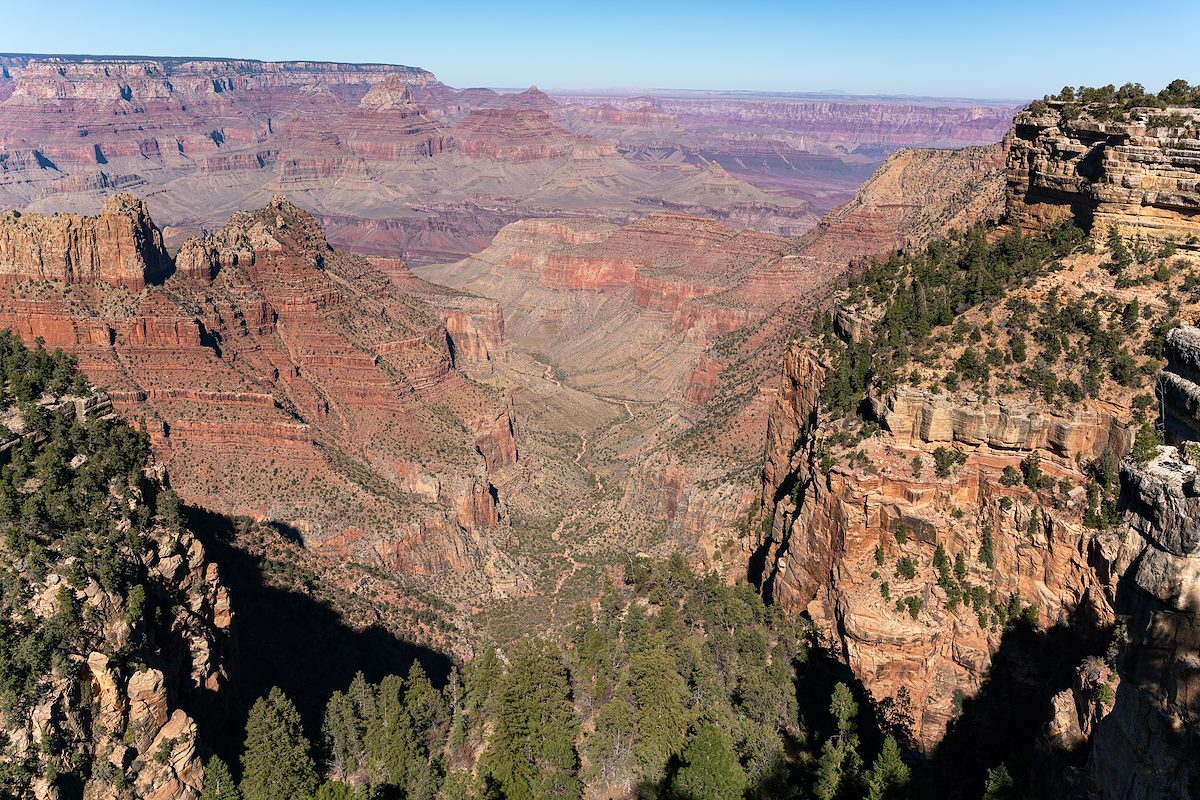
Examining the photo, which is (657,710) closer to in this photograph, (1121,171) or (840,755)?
(840,755)

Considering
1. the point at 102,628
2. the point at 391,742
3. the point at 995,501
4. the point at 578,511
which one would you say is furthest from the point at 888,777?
the point at 578,511

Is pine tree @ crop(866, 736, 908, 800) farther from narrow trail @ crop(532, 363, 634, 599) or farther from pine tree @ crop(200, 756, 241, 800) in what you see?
narrow trail @ crop(532, 363, 634, 599)

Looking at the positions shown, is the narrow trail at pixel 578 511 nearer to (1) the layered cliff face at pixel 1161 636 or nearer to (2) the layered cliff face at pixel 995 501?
(2) the layered cliff face at pixel 995 501

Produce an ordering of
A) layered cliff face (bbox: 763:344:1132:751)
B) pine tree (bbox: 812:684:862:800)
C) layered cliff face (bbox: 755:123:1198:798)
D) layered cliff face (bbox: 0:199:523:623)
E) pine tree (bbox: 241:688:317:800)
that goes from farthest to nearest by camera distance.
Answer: layered cliff face (bbox: 0:199:523:623), pine tree (bbox: 241:688:317:800), layered cliff face (bbox: 763:344:1132:751), layered cliff face (bbox: 755:123:1198:798), pine tree (bbox: 812:684:862:800)

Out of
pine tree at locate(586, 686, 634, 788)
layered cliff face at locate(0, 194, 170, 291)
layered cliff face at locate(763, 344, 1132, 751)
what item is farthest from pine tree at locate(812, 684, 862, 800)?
layered cliff face at locate(0, 194, 170, 291)

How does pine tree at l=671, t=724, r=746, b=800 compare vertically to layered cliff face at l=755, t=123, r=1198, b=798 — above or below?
below

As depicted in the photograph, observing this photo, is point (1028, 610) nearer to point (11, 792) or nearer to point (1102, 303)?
point (1102, 303)
